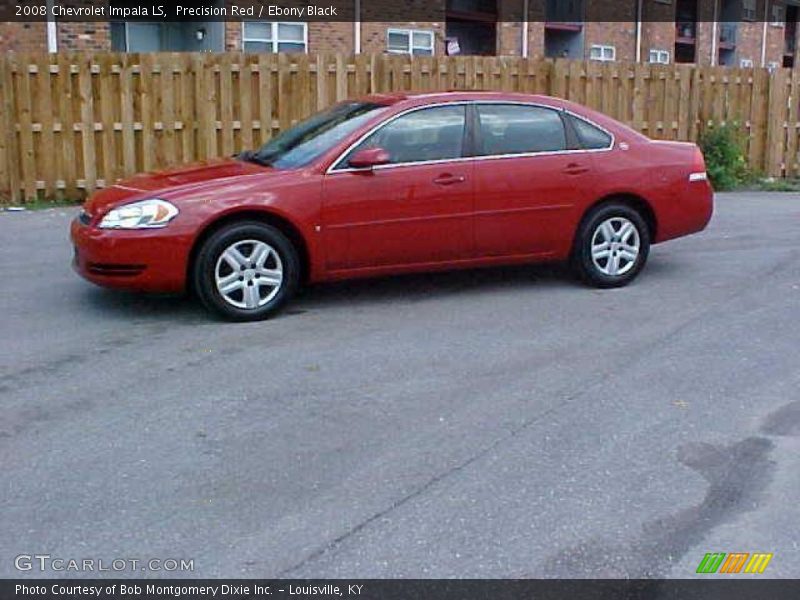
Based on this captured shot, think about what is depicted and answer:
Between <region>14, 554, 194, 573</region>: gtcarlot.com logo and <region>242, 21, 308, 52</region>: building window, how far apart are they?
15.1m

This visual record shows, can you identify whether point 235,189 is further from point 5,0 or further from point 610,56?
point 610,56

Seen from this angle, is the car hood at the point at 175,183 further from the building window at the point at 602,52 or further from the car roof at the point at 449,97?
the building window at the point at 602,52

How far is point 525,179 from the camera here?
713 cm

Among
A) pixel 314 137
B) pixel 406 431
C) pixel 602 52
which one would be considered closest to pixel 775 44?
pixel 602 52

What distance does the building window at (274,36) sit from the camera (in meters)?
17.2

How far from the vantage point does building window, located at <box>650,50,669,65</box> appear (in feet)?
83.3

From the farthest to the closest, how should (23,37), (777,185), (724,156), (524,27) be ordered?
(524,27) → (23,37) → (777,185) → (724,156)

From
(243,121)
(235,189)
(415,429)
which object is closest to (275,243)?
(235,189)

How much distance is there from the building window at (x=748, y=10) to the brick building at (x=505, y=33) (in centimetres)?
3

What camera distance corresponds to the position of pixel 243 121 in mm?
11984

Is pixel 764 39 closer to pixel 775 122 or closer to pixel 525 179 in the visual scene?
pixel 775 122

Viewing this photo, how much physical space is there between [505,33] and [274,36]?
6278mm

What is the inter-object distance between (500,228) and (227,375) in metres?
2.68

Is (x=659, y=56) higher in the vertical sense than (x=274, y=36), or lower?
higher
